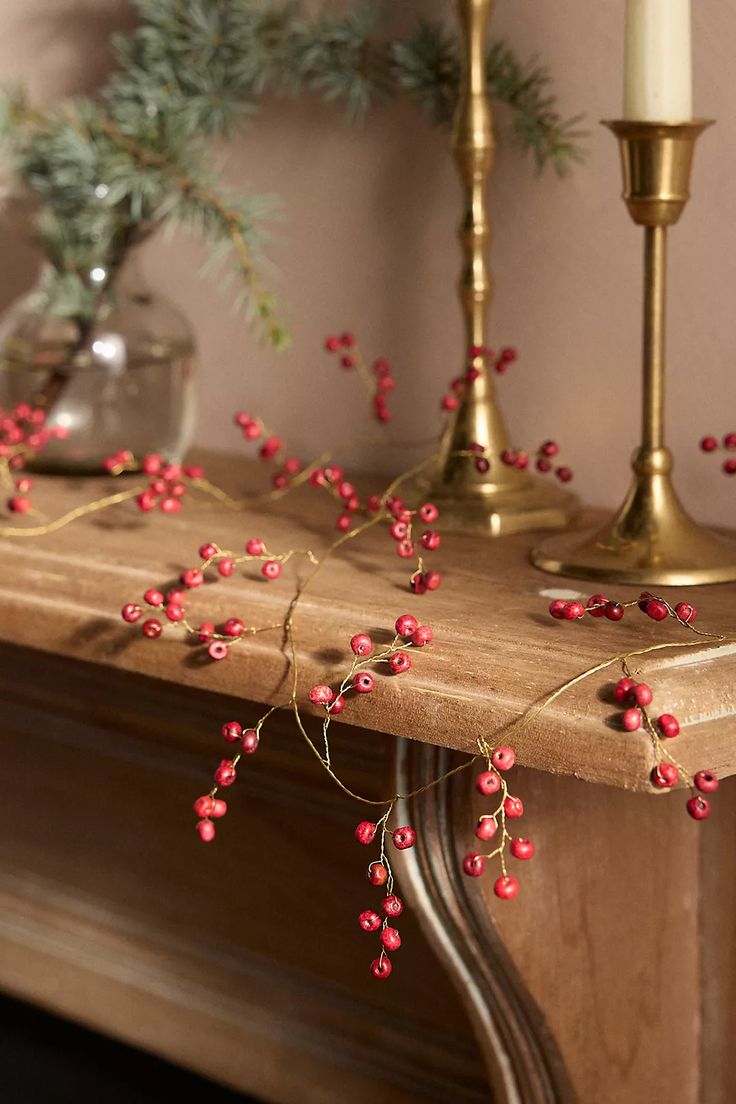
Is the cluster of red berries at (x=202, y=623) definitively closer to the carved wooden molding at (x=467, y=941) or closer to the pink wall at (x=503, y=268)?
the carved wooden molding at (x=467, y=941)

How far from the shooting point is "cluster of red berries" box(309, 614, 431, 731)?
539 mm

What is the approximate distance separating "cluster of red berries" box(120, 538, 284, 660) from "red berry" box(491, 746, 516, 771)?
15cm

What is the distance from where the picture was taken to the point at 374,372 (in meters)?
0.95

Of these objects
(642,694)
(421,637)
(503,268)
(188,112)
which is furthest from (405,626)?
(188,112)

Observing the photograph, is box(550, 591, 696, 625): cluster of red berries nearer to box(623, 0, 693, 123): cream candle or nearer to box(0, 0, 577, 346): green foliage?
box(623, 0, 693, 123): cream candle

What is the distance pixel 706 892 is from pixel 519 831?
0.15 m

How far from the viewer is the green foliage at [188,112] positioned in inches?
34.6

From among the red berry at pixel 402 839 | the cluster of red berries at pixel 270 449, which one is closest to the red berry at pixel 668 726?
the red berry at pixel 402 839

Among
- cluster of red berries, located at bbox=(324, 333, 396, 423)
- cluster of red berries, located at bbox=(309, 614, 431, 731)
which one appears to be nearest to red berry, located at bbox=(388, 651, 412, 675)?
cluster of red berries, located at bbox=(309, 614, 431, 731)

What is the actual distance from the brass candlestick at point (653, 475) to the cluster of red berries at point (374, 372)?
23cm

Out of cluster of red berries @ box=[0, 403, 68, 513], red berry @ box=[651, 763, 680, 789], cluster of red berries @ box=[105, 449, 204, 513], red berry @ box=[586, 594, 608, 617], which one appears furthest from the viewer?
cluster of red berries @ box=[0, 403, 68, 513]

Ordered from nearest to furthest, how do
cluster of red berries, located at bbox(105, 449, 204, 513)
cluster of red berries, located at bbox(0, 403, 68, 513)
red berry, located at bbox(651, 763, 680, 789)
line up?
red berry, located at bbox(651, 763, 680, 789) < cluster of red berries, located at bbox(105, 449, 204, 513) < cluster of red berries, located at bbox(0, 403, 68, 513)

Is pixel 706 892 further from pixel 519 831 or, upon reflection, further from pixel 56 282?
pixel 56 282

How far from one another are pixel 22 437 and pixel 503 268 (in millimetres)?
323
